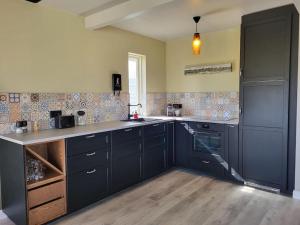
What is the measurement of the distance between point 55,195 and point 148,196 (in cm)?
112

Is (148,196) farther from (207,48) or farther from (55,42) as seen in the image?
(207,48)

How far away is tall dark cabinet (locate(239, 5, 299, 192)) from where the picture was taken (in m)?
2.83

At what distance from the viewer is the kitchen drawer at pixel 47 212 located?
220cm

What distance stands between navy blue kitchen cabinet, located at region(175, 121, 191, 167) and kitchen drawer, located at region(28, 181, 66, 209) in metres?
2.02

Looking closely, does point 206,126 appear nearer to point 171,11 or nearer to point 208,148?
point 208,148

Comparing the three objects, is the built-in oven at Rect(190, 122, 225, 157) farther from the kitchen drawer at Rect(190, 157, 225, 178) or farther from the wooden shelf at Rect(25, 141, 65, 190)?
the wooden shelf at Rect(25, 141, 65, 190)

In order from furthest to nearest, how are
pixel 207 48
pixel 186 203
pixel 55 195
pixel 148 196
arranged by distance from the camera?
pixel 207 48 < pixel 148 196 < pixel 186 203 < pixel 55 195

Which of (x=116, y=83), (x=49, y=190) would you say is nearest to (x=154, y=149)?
(x=116, y=83)

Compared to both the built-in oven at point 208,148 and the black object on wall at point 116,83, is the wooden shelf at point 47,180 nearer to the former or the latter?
the black object on wall at point 116,83

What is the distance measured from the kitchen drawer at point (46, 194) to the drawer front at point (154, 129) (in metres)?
1.36

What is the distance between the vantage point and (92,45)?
334cm

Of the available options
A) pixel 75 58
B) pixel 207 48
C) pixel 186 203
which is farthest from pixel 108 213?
pixel 207 48

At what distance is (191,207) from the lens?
2.66m

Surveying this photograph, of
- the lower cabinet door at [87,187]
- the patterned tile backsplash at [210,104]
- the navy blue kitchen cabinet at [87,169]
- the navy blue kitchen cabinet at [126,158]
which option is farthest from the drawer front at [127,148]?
the patterned tile backsplash at [210,104]
